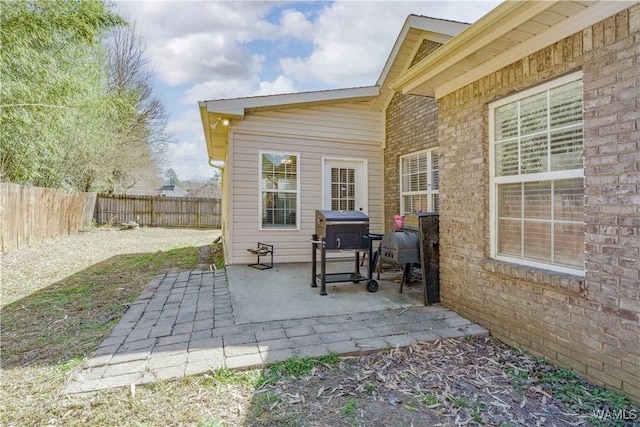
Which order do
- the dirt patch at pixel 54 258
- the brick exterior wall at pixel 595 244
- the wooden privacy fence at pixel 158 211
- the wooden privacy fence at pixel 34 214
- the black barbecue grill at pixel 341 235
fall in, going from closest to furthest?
the brick exterior wall at pixel 595 244, the black barbecue grill at pixel 341 235, the dirt patch at pixel 54 258, the wooden privacy fence at pixel 34 214, the wooden privacy fence at pixel 158 211

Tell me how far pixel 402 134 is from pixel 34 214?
10.1m

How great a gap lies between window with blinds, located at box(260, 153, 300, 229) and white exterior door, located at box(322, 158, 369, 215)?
72cm

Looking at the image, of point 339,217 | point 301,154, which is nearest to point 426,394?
point 339,217

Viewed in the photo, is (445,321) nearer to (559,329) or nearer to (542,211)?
(559,329)

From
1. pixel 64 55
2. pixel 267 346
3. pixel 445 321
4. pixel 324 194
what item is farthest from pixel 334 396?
pixel 64 55

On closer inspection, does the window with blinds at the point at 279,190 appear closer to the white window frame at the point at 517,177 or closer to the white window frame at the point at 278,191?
the white window frame at the point at 278,191

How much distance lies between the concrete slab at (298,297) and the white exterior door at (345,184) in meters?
1.94

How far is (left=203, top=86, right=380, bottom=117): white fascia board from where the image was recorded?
5.77m

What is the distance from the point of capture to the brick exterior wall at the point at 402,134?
19.0 ft

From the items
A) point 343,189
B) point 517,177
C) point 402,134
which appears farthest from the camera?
point 343,189

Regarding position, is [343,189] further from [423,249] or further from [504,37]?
[504,37]

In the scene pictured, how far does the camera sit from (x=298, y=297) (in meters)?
4.30

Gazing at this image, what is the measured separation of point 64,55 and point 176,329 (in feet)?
24.6

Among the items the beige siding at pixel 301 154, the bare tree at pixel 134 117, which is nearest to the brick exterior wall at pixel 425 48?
the beige siding at pixel 301 154
